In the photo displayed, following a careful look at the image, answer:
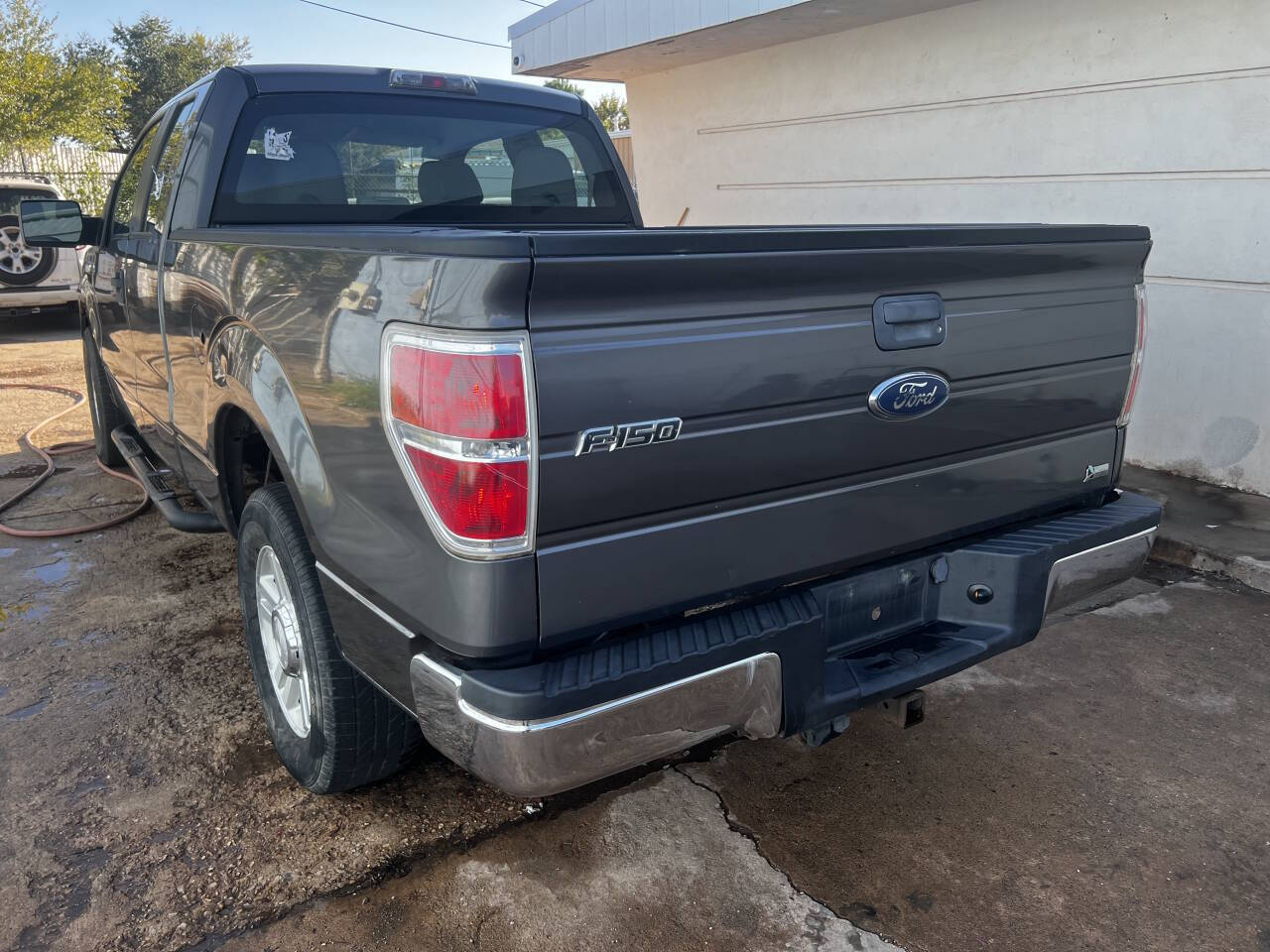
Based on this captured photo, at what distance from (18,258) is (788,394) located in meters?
11.7

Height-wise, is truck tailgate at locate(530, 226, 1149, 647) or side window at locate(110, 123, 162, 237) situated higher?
side window at locate(110, 123, 162, 237)

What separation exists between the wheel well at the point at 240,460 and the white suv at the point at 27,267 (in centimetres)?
940

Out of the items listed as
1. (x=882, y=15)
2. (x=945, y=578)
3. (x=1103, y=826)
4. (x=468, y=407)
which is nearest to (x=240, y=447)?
(x=468, y=407)

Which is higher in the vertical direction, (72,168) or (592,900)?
(72,168)

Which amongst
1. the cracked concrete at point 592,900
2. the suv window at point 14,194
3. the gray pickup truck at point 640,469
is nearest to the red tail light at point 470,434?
the gray pickup truck at point 640,469

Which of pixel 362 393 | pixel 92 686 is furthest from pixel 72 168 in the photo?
pixel 362 393

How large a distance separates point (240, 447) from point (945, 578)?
2.20 metres

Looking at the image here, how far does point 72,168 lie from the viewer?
2211 cm

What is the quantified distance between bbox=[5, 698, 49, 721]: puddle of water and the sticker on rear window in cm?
207

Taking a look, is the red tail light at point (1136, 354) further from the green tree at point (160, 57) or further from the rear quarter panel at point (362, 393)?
the green tree at point (160, 57)

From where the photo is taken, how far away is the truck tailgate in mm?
1848

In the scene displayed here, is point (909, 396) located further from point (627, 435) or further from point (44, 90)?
point (44, 90)

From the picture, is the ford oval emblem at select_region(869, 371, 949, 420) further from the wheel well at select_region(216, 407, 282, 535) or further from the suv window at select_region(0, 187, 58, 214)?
the suv window at select_region(0, 187, 58, 214)

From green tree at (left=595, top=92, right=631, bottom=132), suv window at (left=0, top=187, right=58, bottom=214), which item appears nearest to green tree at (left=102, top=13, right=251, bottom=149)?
green tree at (left=595, top=92, right=631, bottom=132)
